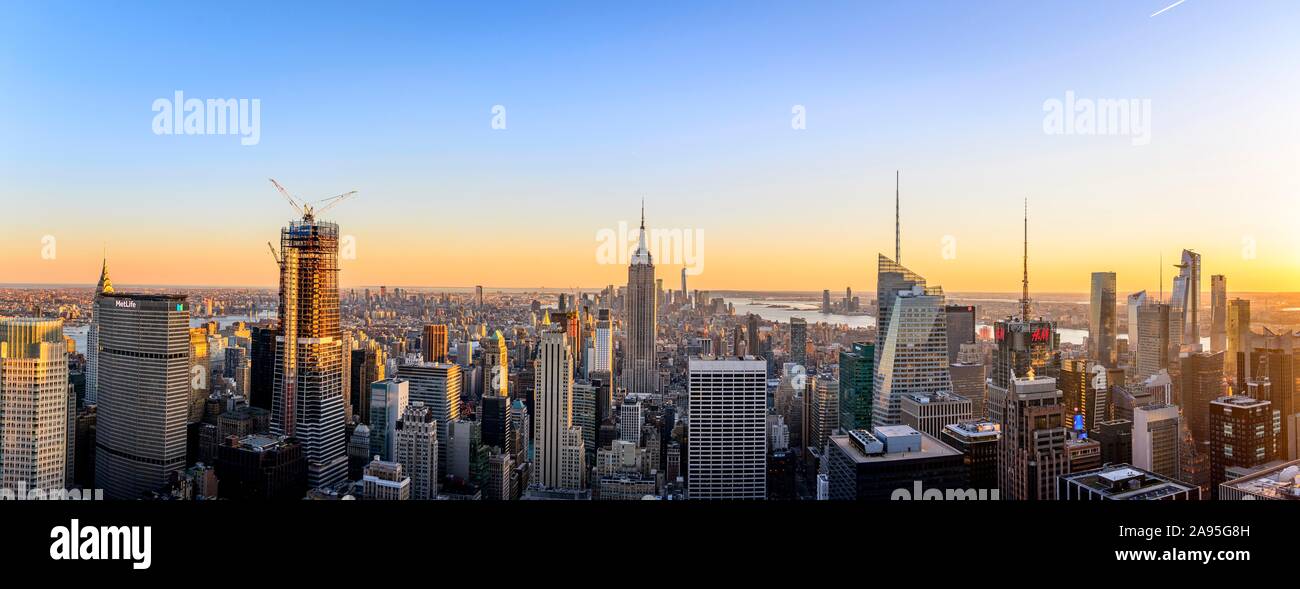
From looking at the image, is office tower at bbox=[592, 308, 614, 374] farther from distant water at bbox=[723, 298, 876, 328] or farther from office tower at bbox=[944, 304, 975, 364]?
office tower at bbox=[944, 304, 975, 364]

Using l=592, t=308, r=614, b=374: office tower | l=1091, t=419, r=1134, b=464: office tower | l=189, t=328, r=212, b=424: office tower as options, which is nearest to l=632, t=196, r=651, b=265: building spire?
l=592, t=308, r=614, b=374: office tower

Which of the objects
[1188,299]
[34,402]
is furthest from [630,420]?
[1188,299]

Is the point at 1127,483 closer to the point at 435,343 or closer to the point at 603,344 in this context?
the point at 603,344
